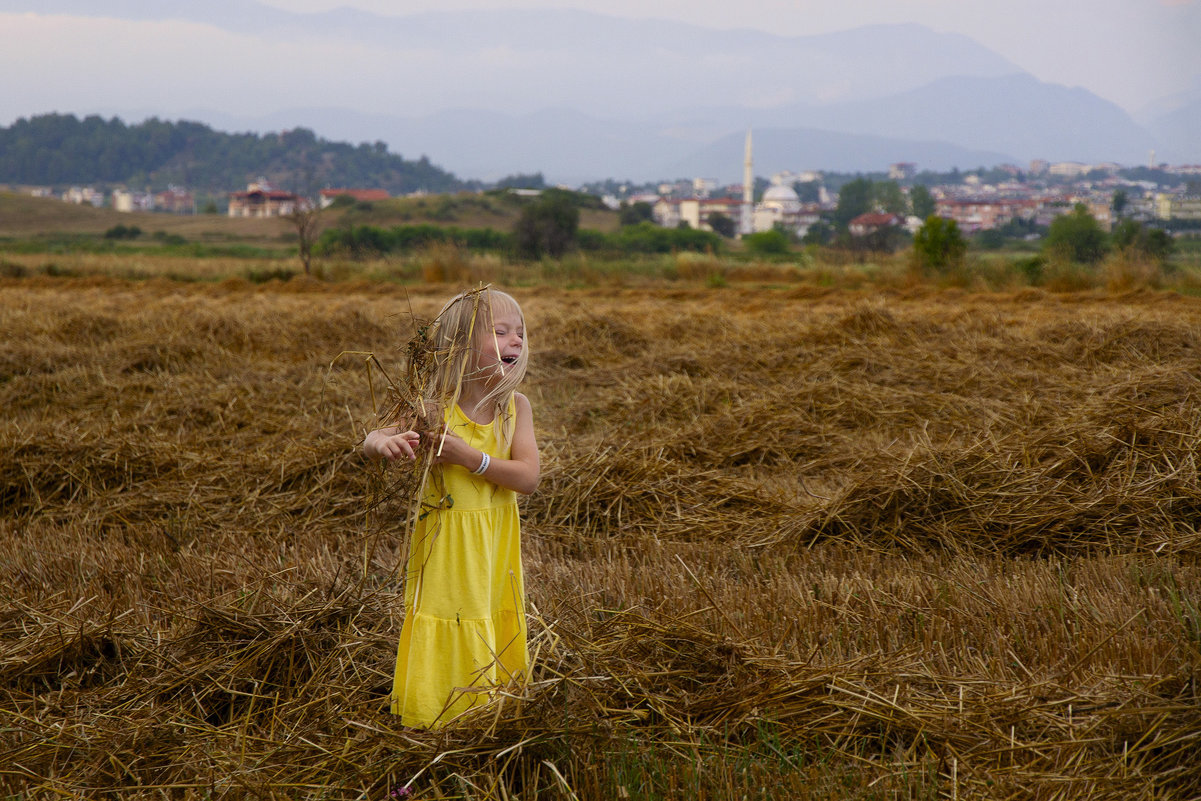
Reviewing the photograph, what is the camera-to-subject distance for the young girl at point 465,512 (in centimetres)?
249

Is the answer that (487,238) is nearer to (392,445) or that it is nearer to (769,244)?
(769,244)

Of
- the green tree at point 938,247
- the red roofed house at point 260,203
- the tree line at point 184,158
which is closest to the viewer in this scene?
the green tree at point 938,247

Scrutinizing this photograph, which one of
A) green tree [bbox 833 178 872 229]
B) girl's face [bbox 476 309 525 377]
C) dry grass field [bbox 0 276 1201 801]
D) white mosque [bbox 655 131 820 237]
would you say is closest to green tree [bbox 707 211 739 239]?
white mosque [bbox 655 131 820 237]

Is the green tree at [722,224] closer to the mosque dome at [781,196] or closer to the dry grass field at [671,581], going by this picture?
the mosque dome at [781,196]

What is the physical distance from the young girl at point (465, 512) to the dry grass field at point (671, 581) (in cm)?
15

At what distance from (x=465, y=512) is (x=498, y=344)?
474 millimetres

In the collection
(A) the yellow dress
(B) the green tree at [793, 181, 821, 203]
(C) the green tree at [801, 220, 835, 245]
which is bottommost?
(A) the yellow dress

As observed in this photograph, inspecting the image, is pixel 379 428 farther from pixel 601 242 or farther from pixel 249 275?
pixel 601 242

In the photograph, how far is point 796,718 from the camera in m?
2.59

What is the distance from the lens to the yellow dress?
248cm

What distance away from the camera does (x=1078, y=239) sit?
1995 centimetres

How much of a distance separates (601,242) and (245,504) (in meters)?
40.8

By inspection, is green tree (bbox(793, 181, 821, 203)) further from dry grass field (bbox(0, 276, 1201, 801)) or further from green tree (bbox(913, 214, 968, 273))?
dry grass field (bbox(0, 276, 1201, 801))

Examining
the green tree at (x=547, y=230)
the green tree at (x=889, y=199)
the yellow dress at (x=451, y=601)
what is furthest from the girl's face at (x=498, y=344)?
the green tree at (x=889, y=199)
